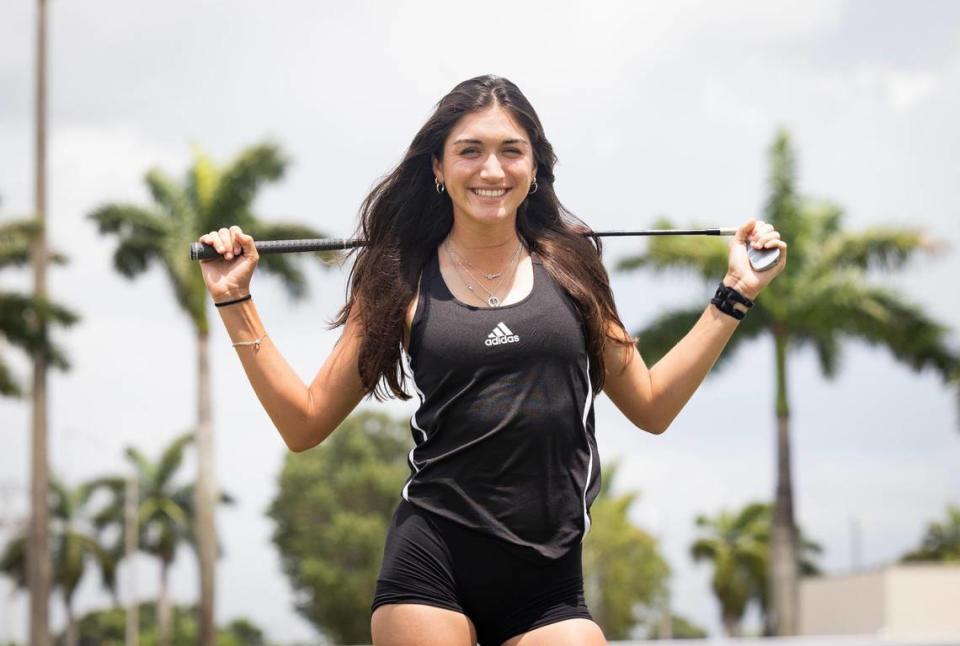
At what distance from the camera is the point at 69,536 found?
62594mm

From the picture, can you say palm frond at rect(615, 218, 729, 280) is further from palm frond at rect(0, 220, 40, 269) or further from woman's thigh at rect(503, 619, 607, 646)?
woman's thigh at rect(503, 619, 607, 646)

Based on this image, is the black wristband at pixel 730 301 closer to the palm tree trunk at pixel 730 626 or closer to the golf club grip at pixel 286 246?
the golf club grip at pixel 286 246

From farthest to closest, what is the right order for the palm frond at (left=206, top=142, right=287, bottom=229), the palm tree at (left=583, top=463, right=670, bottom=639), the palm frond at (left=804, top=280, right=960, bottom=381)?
the palm tree at (left=583, top=463, right=670, bottom=639) < the palm frond at (left=206, top=142, right=287, bottom=229) < the palm frond at (left=804, top=280, right=960, bottom=381)

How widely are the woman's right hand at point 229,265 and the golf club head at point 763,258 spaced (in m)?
1.18

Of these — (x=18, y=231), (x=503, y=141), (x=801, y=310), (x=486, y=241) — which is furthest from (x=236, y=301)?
(x=801, y=310)

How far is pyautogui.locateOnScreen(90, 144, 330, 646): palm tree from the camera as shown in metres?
32.0

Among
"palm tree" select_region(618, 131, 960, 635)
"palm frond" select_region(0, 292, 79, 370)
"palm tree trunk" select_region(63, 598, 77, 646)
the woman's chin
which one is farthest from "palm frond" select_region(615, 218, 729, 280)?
"palm tree trunk" select_region(63, 598, 77, 646)

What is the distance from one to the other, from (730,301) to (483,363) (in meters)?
0.72

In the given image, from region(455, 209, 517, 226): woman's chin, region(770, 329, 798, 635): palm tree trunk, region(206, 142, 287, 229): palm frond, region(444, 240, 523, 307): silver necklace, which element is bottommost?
region(770, 329, 798, 635): palm tree trunk

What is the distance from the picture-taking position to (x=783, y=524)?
1233 inches

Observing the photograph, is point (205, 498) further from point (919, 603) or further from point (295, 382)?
point (295, 382)

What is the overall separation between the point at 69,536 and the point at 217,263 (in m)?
61.5

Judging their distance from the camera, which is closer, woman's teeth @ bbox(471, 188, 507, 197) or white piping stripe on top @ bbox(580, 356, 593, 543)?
white piping stripe on top @ bbox(580, 356, 593, 543)

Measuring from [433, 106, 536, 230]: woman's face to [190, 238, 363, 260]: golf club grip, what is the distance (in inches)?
14.3
